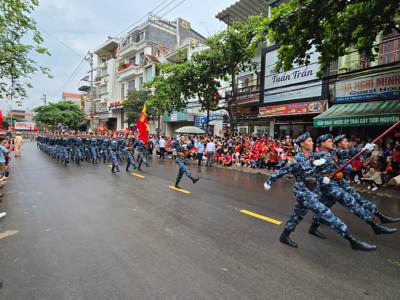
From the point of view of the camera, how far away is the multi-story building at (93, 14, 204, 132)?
3241 centimetres

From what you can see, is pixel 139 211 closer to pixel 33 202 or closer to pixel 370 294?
pixel 33 202

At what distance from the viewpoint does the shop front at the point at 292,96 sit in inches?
530

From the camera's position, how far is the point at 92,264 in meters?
3.00

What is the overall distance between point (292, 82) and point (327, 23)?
25.8 feet

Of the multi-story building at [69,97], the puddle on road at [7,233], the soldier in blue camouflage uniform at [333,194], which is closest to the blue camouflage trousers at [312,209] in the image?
the soldier in blue camouflage uniform at [333,194]

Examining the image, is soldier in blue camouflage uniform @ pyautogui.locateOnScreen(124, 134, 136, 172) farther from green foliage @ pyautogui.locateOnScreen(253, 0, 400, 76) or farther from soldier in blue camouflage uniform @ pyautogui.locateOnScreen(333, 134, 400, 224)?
soldier in blue camouflage uniform @ pyautogui.locateOnScreen(333, 134, 400, 224)

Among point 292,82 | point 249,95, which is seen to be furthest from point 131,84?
point 292,82

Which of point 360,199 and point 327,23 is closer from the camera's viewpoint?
point 360,199

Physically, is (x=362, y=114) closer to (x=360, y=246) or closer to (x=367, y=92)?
(x=367, y=92)

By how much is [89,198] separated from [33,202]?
1282 mm

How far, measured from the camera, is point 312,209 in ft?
10.9

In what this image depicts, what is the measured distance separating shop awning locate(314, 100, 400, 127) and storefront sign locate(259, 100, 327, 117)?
3.08ft

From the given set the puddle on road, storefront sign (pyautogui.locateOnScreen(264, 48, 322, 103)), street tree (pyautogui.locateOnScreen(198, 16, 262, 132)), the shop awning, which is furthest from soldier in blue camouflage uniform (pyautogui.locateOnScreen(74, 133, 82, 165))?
the shop awning

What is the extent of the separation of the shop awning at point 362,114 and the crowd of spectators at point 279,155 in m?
0.77
